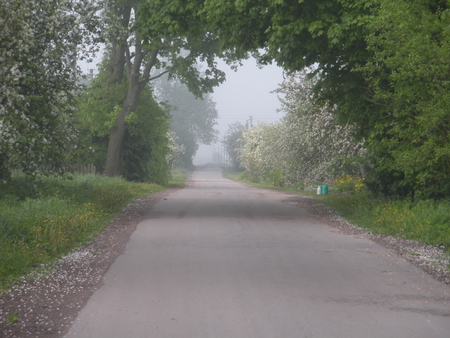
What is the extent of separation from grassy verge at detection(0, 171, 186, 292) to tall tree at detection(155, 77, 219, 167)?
8610 centimetres

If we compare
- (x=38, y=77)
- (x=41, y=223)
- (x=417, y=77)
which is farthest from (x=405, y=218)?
(x=38, y=77)

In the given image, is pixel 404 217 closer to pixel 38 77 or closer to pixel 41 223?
pixel 41 223

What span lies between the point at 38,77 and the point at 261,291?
10.2 m

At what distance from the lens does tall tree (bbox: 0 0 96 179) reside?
12461mm

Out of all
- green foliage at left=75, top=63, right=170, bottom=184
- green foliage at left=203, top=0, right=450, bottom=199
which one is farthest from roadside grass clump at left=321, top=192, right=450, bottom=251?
green foliage at left=75, top=63, right=170, bottom=184

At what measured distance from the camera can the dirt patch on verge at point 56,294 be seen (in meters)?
5.36

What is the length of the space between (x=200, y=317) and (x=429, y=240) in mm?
6590

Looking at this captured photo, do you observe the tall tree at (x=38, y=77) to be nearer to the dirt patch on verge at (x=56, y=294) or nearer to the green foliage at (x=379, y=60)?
the green foliage at (x=379, y=60)

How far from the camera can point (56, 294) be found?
6.59 m

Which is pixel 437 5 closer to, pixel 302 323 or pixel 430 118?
pixel 430 118

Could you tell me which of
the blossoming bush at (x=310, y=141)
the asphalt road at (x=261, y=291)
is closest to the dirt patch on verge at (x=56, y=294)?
the asphalt road at (x=261, y=291)

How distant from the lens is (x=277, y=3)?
13398mm

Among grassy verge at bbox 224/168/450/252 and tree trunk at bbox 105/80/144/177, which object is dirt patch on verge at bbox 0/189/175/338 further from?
tree trunk at bbox 105/80/144/177

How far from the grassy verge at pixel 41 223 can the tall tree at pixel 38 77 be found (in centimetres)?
94
